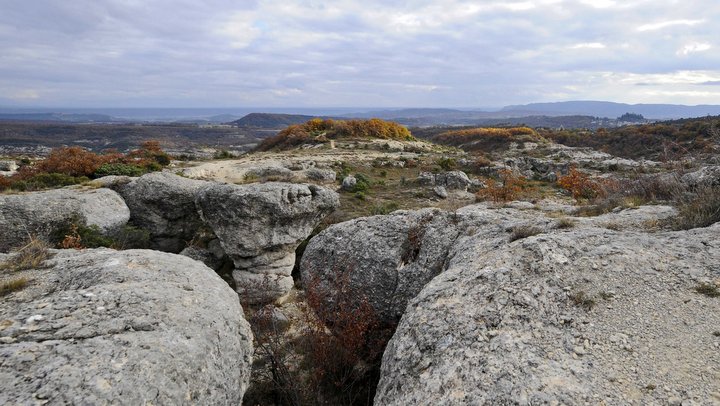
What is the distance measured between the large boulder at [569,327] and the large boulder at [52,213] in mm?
12117

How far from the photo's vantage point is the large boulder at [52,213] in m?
12.3

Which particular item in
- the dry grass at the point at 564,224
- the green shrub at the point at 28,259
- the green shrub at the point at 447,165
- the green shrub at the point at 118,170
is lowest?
the green shrub at the point at 447,165

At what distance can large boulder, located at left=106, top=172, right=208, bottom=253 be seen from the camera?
15.7 meters

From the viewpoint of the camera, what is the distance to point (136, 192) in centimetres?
1593

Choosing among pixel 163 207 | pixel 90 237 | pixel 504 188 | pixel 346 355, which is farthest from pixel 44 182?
pixel 504 188

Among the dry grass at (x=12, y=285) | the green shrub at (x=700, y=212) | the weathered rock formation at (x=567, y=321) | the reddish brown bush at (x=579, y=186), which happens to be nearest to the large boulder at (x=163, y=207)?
the dry grass at (x=12, y=285)

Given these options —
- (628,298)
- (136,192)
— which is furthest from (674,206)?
(136,192)

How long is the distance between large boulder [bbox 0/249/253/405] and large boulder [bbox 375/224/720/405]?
2678 mm

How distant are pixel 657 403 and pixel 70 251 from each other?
33.7 feet

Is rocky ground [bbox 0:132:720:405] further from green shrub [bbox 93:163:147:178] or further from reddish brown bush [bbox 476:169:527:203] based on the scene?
green shrub [bbox 93:163:147:178]

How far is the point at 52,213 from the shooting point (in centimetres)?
1298

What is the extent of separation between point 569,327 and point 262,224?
9915 millimetres

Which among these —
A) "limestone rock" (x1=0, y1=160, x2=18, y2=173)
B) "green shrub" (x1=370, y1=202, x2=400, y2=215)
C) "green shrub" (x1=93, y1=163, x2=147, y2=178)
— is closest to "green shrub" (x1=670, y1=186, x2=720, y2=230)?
"green shrub" (x1=370, y1=202, x2=400, y2=215)

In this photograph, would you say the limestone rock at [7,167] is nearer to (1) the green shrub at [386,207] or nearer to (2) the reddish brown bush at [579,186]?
(1) the green shrub at [386,207]
